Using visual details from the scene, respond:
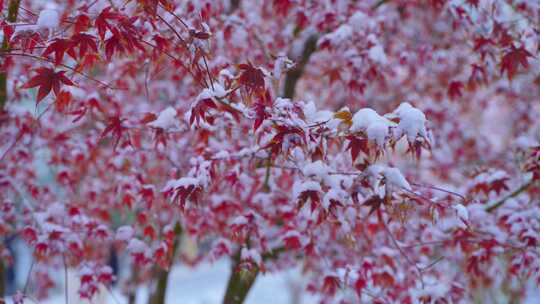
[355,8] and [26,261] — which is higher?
[26,261]

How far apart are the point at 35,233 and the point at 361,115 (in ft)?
8.39

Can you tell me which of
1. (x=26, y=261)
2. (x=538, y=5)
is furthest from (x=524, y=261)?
(x=26, y=261)

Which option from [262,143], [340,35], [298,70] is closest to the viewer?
[262,143]

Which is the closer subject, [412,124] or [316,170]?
[412,124]

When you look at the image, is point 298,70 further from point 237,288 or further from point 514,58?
point 237,288

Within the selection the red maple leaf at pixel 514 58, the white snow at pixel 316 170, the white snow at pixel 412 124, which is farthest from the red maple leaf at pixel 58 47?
the red maple leaf at pixel 514 58

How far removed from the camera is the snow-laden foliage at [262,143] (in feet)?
7.57

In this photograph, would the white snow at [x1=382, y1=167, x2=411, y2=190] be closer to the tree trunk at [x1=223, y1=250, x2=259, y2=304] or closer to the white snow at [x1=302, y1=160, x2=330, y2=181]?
the white snow at [x1=302, y1=160, x2=330, y2=181]

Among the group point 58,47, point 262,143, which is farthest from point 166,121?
point 58,47

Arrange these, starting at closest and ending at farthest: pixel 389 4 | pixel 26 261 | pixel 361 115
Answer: pixel 361 115 < pixel 389 4 < pixel 26 261

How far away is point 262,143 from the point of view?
2.86 meters

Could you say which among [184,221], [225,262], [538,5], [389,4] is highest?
[225,262]

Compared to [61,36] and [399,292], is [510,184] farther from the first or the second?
Answer: [61,36]

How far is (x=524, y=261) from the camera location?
128 inches
